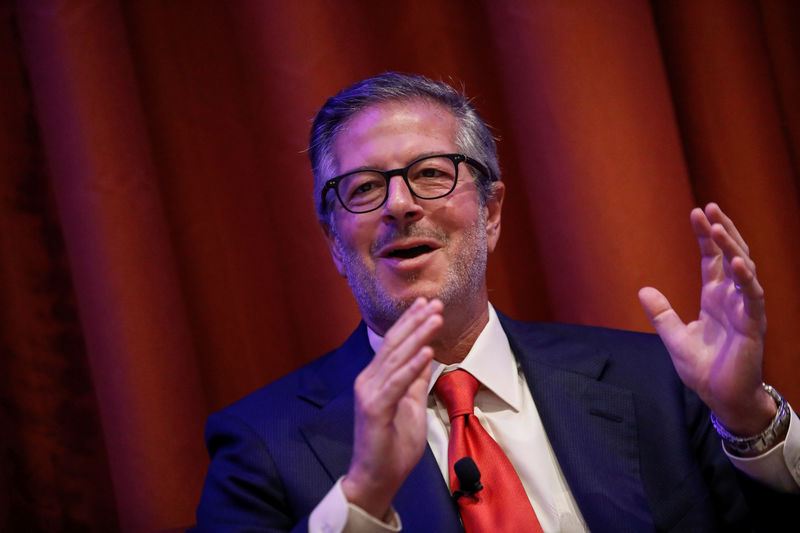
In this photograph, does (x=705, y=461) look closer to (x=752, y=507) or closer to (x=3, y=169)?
(x=752, y=507)

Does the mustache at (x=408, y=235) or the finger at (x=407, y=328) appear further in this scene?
the mustache at (x=408, y=235)

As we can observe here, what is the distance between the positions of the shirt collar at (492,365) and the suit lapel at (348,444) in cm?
9

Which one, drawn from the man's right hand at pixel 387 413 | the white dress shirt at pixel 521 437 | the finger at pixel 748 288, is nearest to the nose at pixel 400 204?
the white dress shirt at pixel 521 437

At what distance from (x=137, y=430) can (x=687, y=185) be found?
66.6 inches

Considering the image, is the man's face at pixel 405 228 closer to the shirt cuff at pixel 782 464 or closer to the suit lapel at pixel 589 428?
the suit lapel at pixel 589 428

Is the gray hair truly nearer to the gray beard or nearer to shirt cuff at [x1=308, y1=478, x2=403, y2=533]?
the gray beard

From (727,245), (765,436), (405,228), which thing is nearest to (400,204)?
(405,228)

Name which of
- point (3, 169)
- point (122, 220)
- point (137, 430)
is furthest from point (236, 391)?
point (3, 169)

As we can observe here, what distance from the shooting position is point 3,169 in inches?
77.4

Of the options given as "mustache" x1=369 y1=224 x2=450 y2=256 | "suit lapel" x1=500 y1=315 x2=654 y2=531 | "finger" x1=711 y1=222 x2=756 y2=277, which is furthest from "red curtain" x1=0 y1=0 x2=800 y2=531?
"finger" x1=711 y1=222 x2=756 y2=277

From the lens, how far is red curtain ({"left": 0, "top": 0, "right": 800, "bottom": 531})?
1933 millimetres

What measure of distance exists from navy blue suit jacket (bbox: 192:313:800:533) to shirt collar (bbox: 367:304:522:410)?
4 centimetres

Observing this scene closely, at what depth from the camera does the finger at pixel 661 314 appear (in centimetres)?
138

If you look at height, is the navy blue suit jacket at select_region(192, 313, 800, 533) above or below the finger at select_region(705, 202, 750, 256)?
below
